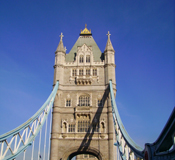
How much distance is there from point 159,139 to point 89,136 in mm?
16945

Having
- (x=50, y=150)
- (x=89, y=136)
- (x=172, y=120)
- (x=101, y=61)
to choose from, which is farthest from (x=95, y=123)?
(x=172, y=120)

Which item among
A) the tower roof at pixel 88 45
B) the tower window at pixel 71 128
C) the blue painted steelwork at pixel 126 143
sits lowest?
the blue painted steelwork at pixel 126 143

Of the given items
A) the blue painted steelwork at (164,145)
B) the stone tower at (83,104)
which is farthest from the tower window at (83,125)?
the blue painted steelwork at (164,145)

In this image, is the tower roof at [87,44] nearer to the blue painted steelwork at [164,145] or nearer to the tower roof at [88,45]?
the tower roof at [88,45]

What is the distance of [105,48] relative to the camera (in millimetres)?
35281

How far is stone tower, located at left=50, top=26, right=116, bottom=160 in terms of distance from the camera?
2888cm

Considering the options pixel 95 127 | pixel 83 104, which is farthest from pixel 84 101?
pixel 95 127

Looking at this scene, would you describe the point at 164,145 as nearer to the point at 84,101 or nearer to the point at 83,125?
the point at 83,125

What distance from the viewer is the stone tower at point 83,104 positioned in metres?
28.9

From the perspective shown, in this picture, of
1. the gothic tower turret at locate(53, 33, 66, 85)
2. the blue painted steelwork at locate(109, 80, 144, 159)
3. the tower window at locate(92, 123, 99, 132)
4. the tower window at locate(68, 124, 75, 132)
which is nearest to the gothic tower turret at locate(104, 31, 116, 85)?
the blue painted steelwork at locate(109, 80, 144, 159)

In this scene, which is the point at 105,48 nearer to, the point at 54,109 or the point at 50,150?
the point at 54,109

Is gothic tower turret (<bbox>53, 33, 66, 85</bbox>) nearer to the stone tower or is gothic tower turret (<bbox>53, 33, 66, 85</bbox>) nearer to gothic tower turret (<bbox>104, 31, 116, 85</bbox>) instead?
the stone tower

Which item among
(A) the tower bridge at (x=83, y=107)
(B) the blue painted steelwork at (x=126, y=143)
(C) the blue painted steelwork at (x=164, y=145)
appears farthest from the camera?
(A) the tower bridge at (x=83, y=107)

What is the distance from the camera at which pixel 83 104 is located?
3153 cm
